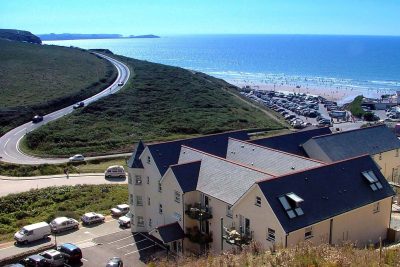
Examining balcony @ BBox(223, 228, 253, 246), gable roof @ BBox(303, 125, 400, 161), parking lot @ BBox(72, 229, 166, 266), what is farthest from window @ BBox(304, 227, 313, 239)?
gable roof @ BBox(303, 125, 400, 161)

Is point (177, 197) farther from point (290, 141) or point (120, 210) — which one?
point (290, 141)

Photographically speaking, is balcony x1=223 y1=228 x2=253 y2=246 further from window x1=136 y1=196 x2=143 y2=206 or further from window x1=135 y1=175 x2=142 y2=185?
window x1=135 y1=175 x2=142 y2=185

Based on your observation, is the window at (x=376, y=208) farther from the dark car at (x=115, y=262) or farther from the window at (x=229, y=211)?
the dark car at (x=115, y=262)

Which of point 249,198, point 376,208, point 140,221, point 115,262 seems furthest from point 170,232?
point 376,208

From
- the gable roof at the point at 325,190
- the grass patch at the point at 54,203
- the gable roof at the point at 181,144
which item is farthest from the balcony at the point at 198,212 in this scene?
the grass patch at the point at 54,203

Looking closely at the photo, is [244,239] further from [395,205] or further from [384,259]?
[395,205]
